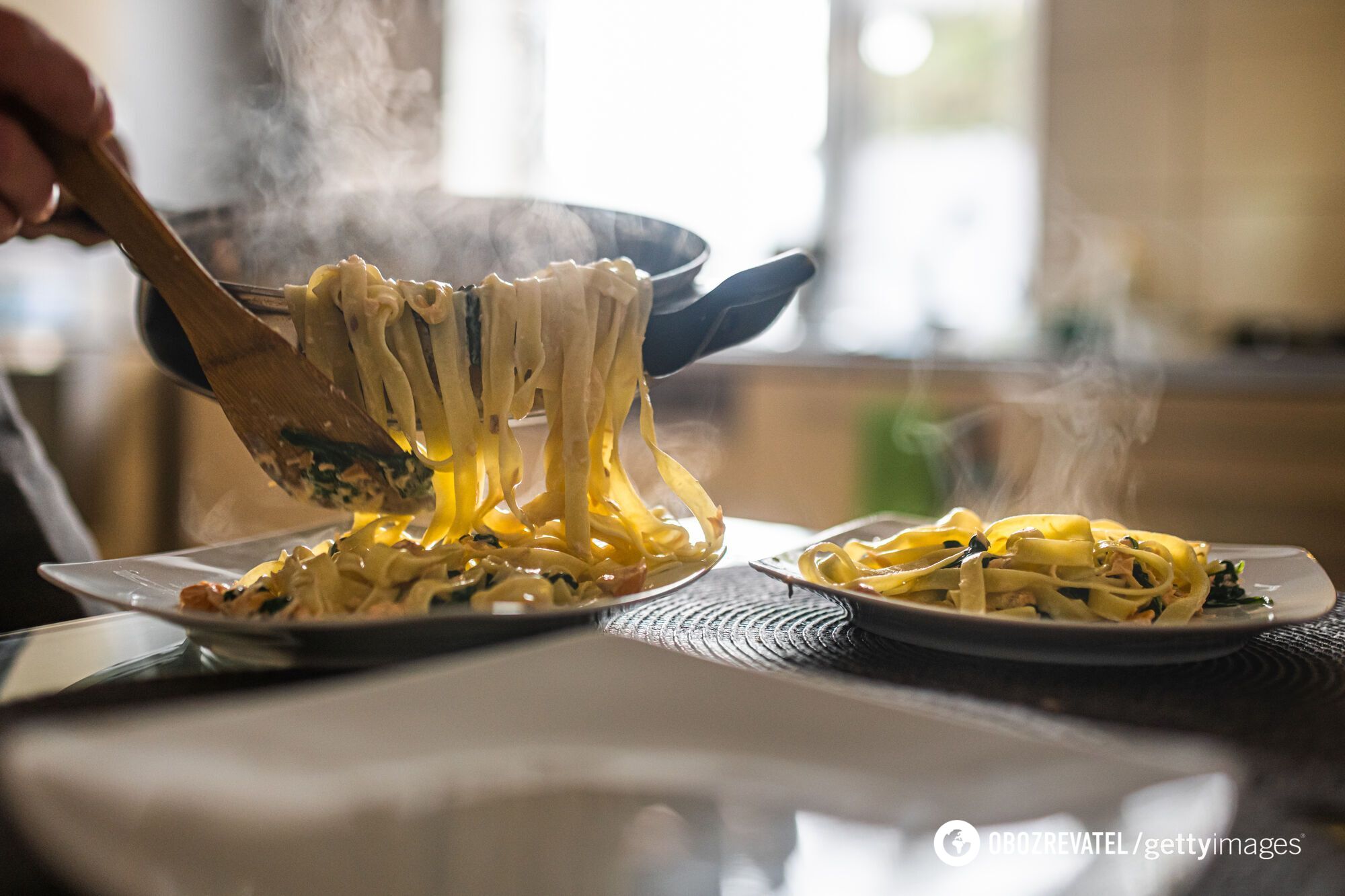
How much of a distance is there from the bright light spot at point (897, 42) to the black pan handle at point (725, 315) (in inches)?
122

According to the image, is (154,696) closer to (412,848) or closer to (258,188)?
(412,848)

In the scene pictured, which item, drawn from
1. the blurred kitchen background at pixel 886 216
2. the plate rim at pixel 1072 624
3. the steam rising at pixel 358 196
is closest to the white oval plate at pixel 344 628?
the plate rim at pixel 1072 624

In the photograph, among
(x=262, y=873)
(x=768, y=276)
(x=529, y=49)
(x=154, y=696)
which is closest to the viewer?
(x=262, y=873)

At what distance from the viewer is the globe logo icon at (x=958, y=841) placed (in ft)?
1.09

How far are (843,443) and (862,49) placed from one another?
5.57 feet

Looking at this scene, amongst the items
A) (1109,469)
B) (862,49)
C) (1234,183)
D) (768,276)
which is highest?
(862,49)

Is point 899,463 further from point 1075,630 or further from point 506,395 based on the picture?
point 1075,630

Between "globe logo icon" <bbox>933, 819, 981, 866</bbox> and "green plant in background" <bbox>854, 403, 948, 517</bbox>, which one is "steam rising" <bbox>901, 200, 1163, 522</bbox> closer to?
"green plant in background" <bbox>854, 403, 948, 517</bbox>

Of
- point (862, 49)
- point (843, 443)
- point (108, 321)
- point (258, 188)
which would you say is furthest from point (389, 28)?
point (843, 443)

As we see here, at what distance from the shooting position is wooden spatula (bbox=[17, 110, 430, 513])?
0.71 m

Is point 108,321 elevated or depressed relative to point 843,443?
elevated

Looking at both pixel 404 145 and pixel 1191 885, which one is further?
pixel 404 145

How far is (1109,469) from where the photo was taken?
8.69ft

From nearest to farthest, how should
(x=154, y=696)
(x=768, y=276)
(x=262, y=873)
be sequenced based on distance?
(x=262, y=873) < (x=154, y=696) < (x=768, y=276)
